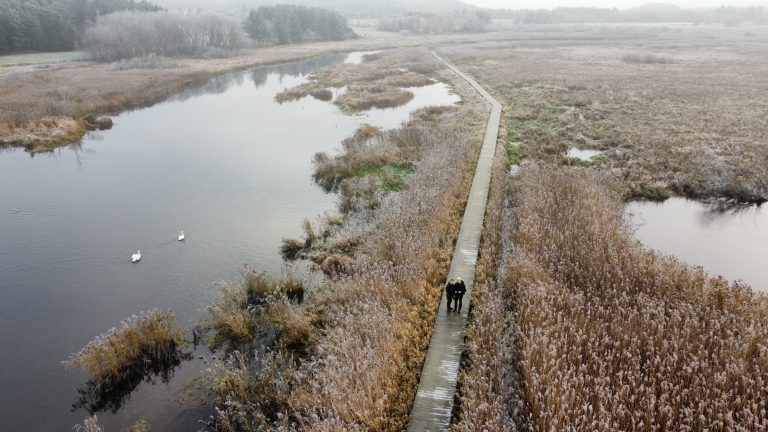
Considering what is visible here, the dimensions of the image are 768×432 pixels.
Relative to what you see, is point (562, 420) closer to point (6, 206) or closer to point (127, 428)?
point (127, 428)

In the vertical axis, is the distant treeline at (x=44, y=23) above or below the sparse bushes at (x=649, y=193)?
above

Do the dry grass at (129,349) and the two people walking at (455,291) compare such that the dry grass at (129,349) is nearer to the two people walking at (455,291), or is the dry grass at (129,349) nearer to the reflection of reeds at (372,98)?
the two people walking at (455,291)

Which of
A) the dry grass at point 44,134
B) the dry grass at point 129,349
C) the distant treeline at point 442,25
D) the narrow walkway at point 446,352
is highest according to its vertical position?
the distant treeline at point 442,25

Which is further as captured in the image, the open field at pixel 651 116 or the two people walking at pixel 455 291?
the open field at pixel 651 116

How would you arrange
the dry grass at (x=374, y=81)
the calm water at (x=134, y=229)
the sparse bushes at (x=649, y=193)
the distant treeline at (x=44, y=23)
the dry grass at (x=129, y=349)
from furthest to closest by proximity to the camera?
the distant treeline at (x=44, y=23)
the dry grass at (x=374, y=81)
the sparse bushes at (x=649, y=193)
the calm water at (x=134, y=229)
the dry grass at (x=129, y=349)

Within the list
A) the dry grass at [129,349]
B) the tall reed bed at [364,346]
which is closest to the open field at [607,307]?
the tall reed bed at [364,346]

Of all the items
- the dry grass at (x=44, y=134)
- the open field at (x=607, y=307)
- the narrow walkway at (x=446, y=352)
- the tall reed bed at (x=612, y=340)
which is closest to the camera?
the tall reed bed at (x=612, y=340)

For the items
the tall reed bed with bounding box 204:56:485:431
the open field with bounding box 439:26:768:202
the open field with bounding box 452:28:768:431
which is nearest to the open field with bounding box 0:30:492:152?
the tall reed bed with bounding box 204:56:485:431

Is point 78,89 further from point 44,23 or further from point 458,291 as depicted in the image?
point 44,23
